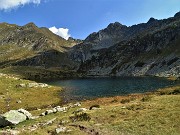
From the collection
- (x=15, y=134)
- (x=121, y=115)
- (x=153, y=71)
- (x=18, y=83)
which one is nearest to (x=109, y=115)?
(x=121, y=115)

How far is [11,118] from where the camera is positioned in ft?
124

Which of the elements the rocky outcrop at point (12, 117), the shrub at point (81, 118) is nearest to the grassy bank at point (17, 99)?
the rocky outcrop at point (12, 117)

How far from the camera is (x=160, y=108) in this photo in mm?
34125

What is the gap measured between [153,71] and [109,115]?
16305 centimetres

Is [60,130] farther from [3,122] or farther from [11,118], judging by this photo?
[11,118]

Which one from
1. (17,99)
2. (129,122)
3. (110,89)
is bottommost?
(17,99)

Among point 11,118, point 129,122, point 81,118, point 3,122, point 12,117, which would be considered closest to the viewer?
point 129,122

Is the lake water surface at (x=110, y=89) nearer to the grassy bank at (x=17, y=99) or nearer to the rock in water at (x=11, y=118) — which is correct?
the grassy bank at (x=17, y=99)

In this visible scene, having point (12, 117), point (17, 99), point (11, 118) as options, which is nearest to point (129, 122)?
point (11, 118)

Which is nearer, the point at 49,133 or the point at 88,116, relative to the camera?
the point at 49,133

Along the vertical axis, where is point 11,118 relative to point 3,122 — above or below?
above

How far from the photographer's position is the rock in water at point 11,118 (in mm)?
36438

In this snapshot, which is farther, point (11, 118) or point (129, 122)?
point (11, 118)

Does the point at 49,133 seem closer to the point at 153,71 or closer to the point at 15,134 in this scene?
the point at 15,134
